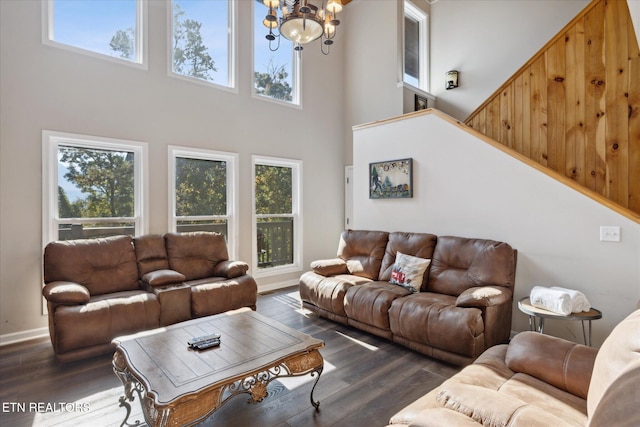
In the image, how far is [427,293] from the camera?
331 centimetres

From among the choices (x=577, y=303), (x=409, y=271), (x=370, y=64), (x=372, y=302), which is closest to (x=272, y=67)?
(x=370, y=64)

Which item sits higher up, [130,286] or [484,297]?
[484,297]

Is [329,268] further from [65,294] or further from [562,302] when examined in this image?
[65,294]

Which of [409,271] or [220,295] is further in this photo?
[220,295]

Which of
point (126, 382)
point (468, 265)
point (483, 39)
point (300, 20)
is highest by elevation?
point (483, 39)

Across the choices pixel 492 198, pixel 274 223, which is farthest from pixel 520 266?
pixel 274 223

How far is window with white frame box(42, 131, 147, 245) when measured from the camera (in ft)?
11.7

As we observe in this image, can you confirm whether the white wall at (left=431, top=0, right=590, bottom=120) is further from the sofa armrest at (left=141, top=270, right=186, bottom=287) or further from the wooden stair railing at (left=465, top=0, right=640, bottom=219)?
the sofa armrest at (left=141, top=270, right=186, bottom=287)

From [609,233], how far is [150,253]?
14.9 feet

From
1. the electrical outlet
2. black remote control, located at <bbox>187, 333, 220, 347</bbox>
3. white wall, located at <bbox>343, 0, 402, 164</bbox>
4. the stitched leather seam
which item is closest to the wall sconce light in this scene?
white wall, located at <bbox>343, 0, 402, 164</bbox>

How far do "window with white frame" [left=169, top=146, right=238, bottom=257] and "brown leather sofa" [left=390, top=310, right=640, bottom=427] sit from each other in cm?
387

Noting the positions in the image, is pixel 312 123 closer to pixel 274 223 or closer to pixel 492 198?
pixel 274 223

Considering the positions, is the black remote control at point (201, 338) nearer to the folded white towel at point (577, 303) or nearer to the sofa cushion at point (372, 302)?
the sofa cushion at point (372, 302)

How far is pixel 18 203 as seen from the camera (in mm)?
3371
